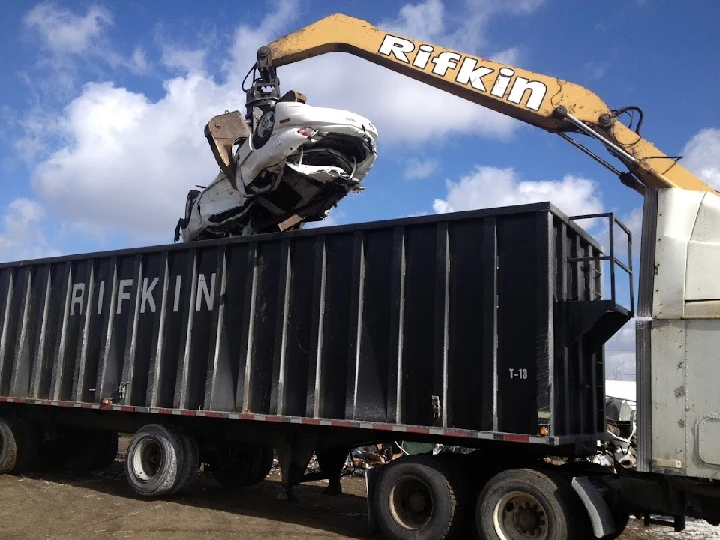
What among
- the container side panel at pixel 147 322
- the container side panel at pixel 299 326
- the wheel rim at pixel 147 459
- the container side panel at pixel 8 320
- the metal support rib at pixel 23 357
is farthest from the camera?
the container side panel at pixel 8 320

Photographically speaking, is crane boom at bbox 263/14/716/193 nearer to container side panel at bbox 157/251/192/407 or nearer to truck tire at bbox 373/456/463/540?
container side panel at bbox 157/251/192/407

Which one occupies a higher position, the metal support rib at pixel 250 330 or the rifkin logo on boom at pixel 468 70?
the rifkin logo on boom at pixel 468 70

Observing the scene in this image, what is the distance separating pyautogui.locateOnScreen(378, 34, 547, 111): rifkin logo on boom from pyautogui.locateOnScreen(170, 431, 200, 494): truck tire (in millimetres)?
6042

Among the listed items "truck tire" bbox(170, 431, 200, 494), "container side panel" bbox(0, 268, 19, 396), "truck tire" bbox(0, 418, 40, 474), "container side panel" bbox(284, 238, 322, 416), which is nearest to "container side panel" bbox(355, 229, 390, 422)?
"container side panel" bbox(284, 238, 322, 416)

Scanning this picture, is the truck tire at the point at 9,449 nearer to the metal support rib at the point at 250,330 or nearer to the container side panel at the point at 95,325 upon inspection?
the container side panel at the point at 95,325

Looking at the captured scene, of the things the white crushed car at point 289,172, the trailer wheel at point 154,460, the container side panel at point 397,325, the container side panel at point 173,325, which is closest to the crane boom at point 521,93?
the white crushed car at point 289,172

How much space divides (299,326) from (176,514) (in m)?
2.87

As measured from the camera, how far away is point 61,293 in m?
11.3

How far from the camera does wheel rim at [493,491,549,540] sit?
6.42 meters

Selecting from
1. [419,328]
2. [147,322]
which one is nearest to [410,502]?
[419,328]

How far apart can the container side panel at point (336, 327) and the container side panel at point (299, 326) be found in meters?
0.19

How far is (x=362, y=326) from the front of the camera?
312 inches

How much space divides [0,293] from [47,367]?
2.10 metres

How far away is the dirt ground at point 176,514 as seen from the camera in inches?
302
